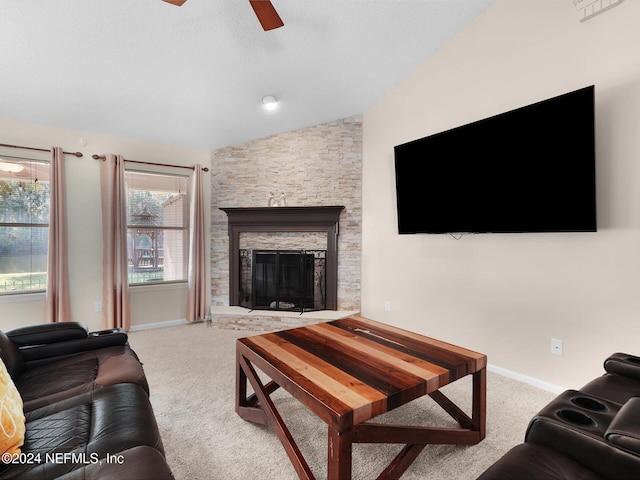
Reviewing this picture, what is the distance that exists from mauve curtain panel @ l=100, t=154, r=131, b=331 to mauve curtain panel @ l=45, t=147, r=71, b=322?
0.37 meters

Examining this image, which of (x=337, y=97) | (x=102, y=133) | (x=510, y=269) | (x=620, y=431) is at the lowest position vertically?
(x=620, y=431)

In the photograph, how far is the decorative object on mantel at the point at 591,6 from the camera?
84.1 inches

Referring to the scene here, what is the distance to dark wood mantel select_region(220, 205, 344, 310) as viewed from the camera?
4070 millimetres

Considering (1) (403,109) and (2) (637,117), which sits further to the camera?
(1) (403,109)

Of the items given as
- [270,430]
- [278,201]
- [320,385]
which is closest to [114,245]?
[278,201]

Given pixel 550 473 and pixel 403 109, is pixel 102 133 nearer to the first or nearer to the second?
pixel 403 109

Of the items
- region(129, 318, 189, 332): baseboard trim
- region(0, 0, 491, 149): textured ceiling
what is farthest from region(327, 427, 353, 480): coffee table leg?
region(129, 318, 189, 332): baseboard trim

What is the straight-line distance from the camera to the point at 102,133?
3.78m

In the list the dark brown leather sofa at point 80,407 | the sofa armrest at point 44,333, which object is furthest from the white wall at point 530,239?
the sofa armrest at point 44,333

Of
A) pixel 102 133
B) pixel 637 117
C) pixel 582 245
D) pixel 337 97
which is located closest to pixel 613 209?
pixel 582 245

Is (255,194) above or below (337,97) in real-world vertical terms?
below

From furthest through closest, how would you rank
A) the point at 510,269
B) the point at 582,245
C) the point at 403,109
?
1. the point at 403,109
2. the point at 510,269
3. the point at 582,245

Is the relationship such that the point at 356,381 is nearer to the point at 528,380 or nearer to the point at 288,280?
the point at 528,380

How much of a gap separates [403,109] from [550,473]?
133 inches
